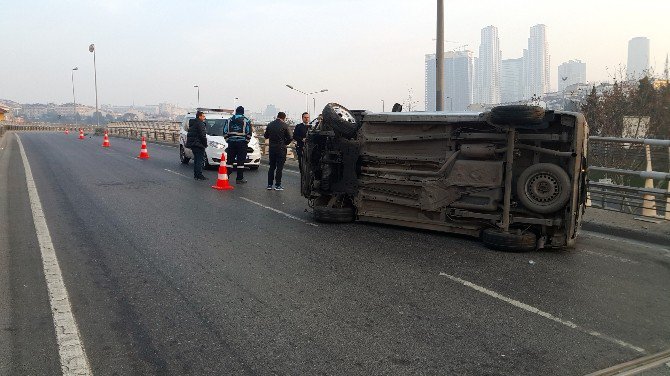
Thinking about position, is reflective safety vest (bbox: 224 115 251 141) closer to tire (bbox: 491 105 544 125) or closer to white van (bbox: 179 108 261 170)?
white van (bbox: 179 108 261 170)

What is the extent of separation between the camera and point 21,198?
35.4 feet

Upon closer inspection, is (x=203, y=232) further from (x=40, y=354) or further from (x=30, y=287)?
(x=40, y=354)

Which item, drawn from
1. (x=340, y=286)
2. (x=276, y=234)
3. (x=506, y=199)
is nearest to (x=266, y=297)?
(x=340, y=286)

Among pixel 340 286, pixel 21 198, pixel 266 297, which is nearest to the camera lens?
pixel 266 297

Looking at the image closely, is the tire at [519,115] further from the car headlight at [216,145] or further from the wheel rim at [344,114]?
the car headlight at [216,145]

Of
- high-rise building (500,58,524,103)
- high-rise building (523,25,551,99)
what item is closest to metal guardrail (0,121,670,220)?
high-rise building (523,25,551,99)

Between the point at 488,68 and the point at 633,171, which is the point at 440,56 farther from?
the point at 488,68

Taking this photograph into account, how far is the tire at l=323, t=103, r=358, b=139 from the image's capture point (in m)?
8.50

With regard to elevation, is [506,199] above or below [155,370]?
above

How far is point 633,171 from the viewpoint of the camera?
8.64 meters

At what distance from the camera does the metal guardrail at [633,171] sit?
8234 mm

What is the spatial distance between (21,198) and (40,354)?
8315 millimetres

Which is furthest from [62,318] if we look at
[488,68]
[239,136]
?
[488,68]

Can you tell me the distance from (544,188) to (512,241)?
797 mm
